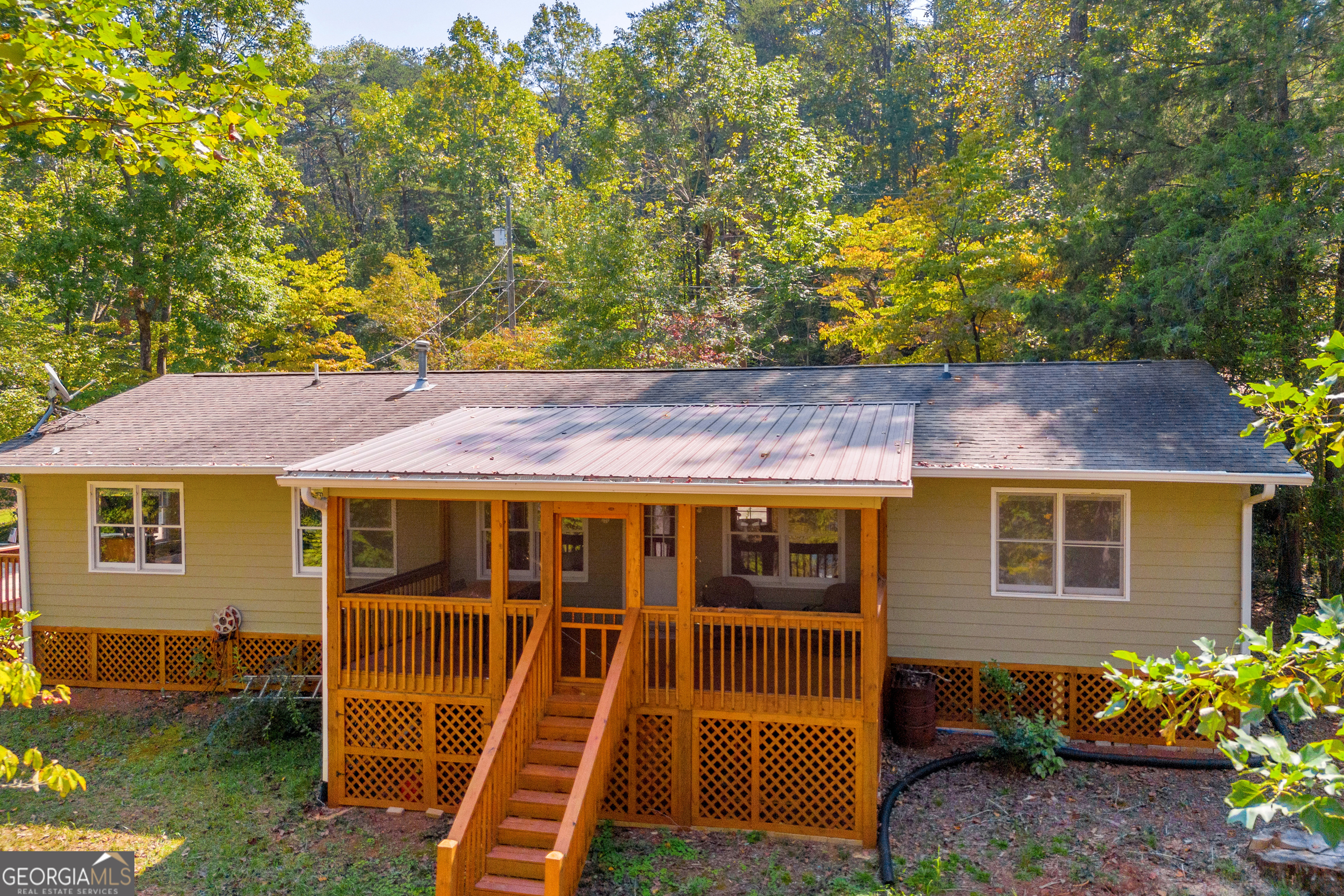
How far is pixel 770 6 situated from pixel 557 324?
62.2 ft

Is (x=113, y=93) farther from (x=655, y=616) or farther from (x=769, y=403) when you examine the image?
(x=769, y=403)

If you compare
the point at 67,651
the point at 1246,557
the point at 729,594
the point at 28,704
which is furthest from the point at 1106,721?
the point at 67,651

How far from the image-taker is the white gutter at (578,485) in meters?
6.29

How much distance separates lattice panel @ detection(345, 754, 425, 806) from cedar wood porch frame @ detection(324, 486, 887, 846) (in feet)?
0.40

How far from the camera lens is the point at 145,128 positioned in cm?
460

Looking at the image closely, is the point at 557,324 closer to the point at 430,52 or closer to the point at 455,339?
the point at 455,339

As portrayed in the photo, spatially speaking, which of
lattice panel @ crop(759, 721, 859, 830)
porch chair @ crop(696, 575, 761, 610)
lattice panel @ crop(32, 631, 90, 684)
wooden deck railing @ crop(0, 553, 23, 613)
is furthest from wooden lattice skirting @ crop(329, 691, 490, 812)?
wooden deck railing @ crop(0, 553, 23, 613)

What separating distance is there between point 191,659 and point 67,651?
1.81m

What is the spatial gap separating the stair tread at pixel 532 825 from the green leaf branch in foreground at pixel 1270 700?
4936 millimetres

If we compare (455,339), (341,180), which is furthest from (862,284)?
(341,180)

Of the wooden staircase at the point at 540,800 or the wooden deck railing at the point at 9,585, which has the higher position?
the wooden deck railing at the point at 9,585

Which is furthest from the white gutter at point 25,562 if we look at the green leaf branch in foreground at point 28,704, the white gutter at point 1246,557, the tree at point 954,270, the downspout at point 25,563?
the tree at point 954,270

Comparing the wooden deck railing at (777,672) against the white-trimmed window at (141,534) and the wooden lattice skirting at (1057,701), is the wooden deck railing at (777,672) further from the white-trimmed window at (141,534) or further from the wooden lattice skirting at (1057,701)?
the white-trimmed window at (141,534)

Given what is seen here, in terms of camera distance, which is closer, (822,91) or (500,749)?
(500,749)
